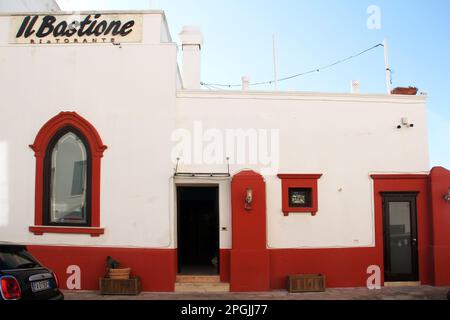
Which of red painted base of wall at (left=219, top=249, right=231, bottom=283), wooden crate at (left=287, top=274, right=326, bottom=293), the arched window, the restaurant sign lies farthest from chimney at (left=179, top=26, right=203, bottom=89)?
wooden crate at (left=287, top=274, right=326, bottom=293)

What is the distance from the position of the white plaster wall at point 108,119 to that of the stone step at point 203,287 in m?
1.13

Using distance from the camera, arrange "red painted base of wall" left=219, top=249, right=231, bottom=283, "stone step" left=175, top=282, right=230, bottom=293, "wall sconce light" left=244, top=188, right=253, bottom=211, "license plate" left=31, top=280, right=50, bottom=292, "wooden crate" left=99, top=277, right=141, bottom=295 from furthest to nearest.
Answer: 1. "red painted base of wall" left=219, top=249, right=231, bottom=283
2. "stone step" left=175, top=282, right=230, bottom=293
3. "wall sconce light" left=244, top=188, right=253, bottom=211
4. "wooden crate" left=99, top=277, right=141, bottom=295
5. "license plate" left=31, top=280, right=50, bottom=292

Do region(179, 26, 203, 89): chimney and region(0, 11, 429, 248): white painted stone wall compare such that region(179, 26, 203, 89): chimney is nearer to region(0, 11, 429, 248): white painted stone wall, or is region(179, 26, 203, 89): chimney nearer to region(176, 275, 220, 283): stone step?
region(0, 11, 429, 248): white painted stone wall

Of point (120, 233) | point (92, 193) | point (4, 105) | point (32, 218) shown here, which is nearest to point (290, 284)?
point (120, 233)

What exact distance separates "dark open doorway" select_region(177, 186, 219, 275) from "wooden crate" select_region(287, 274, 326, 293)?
3351mm

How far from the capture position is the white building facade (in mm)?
11617

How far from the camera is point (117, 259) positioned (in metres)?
11.5

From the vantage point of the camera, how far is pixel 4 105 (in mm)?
12047

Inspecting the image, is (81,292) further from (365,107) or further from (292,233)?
(365,107)

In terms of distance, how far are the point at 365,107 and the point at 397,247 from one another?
369cm

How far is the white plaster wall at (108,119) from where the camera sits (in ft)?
38.2

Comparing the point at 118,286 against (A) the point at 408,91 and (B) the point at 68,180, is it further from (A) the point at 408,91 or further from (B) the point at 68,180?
(A) the point at 408,91

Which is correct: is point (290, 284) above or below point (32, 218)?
below
